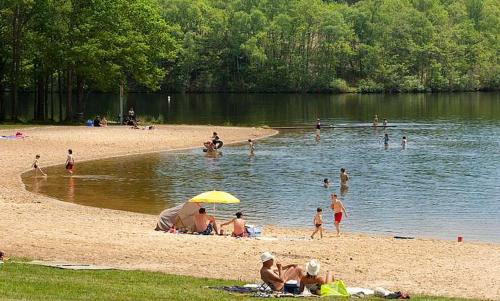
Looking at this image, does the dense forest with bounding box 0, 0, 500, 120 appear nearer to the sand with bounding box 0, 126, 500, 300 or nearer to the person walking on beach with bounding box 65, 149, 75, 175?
the person walking on beach with bounding box 65, 149, 75, 175

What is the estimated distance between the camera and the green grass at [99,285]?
17719 mm

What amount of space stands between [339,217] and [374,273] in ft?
29.0

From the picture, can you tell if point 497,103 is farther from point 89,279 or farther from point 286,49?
point 89,279

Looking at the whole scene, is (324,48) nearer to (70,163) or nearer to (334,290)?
(70,163)

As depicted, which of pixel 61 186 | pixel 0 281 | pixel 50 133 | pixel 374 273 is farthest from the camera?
pixel 50 133

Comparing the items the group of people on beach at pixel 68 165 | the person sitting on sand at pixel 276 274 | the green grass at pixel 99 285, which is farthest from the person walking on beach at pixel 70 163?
the person sitting on sand at pixel 276 274

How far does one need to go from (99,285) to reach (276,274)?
4.10 m

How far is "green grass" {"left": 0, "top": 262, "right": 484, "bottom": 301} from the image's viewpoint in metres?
17.7

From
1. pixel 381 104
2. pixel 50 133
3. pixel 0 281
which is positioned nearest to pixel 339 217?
A: pixel 0 281

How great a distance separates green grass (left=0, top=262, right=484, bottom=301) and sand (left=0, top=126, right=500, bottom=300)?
8.42ft

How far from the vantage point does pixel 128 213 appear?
3700 cm

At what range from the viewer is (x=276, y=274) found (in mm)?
20781

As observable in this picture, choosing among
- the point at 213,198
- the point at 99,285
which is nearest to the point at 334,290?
the point at 99,285

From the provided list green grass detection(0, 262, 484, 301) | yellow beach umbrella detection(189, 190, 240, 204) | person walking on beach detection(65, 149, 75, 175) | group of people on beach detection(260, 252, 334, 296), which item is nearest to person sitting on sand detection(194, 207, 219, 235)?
yellow beach umbrella detection(189, 190, 240, 204)
